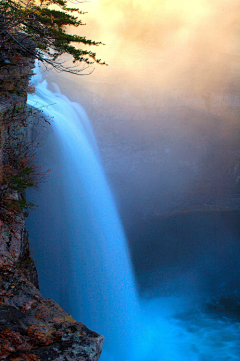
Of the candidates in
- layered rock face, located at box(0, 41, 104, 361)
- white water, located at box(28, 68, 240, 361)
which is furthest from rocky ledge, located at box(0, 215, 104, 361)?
white water, located at box(28, 68, 240, 361)

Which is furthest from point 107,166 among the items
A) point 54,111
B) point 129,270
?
point 129,270

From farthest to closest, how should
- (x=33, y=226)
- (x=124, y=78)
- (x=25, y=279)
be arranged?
(x=124, y=78)
(x=33, y=226)
(x=25, y=279)

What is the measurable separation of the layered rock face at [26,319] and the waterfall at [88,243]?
3559 mm

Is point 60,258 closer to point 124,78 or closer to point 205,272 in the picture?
point 205,272

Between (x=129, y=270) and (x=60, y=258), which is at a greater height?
(x=129, y=270)

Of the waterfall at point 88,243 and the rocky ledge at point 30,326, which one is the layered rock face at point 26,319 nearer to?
the rocky ledge at point 30,326

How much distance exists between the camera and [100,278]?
738 cm

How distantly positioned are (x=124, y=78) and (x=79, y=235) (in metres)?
6.99

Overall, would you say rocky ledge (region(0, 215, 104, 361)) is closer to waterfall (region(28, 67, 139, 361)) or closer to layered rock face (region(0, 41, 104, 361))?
layered rock face (region(0, 41, 104, 361))

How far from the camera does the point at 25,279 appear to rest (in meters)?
3.15

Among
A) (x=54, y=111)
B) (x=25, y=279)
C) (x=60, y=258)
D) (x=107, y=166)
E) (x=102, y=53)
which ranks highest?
(x=102, y=53)

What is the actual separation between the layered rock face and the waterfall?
3559 millimetres

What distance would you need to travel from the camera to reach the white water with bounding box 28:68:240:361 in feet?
19.9

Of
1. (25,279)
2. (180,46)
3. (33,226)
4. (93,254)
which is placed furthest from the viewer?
(180,46)
